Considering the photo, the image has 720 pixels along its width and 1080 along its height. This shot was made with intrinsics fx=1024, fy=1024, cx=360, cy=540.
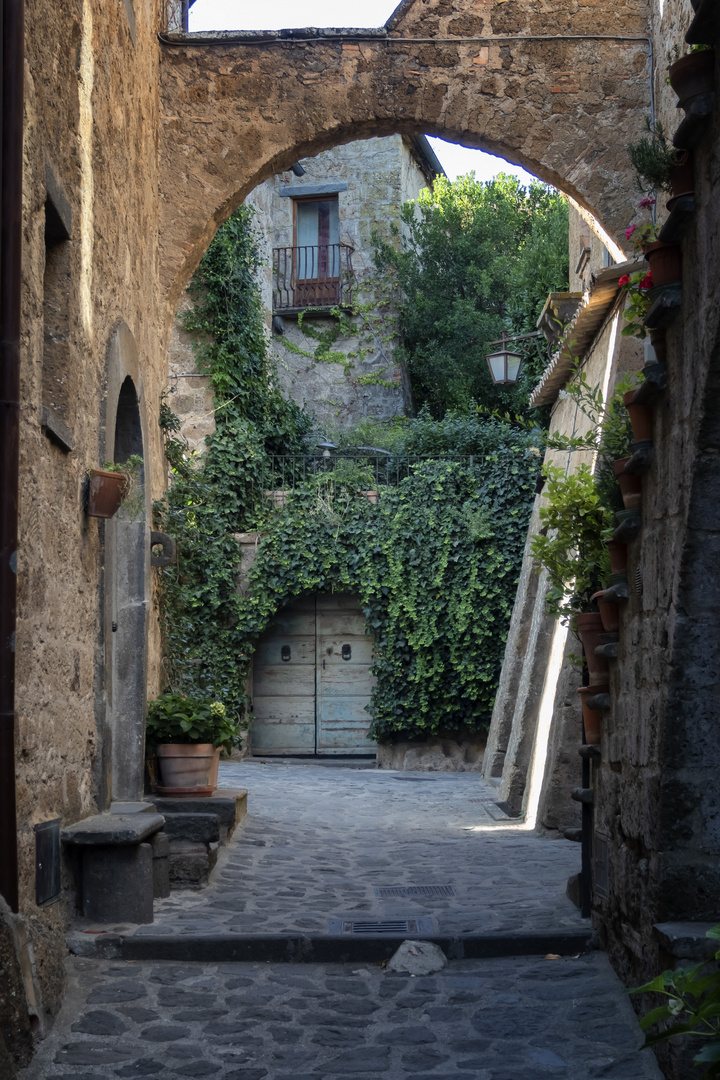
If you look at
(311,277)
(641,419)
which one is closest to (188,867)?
(641,419)

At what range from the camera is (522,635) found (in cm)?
934

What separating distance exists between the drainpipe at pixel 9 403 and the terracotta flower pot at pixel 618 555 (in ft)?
6.42

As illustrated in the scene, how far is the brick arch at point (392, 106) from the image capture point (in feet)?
24.8

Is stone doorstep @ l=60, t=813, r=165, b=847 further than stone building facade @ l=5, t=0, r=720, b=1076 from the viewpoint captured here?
Yes

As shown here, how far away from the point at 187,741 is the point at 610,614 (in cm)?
307

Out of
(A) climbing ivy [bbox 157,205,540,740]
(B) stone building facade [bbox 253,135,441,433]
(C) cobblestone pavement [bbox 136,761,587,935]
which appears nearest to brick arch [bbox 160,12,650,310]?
(A) climbing ivy [bbox 157,205,540,740]

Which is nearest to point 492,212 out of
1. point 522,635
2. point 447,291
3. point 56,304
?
point 447,291

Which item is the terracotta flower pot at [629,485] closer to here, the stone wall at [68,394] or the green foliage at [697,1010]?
the green foliage at [697,1010]

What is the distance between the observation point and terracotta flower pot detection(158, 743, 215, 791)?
5785mm

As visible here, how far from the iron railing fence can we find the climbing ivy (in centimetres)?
5

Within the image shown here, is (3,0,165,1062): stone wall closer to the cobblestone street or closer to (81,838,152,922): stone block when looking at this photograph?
(81,838,152,922): stone block

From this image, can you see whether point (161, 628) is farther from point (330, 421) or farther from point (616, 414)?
point (330, 421)

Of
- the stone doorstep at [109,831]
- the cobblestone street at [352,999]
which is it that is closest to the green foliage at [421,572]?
the cobblestone street at [352,999]

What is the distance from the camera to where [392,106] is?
7.77m
